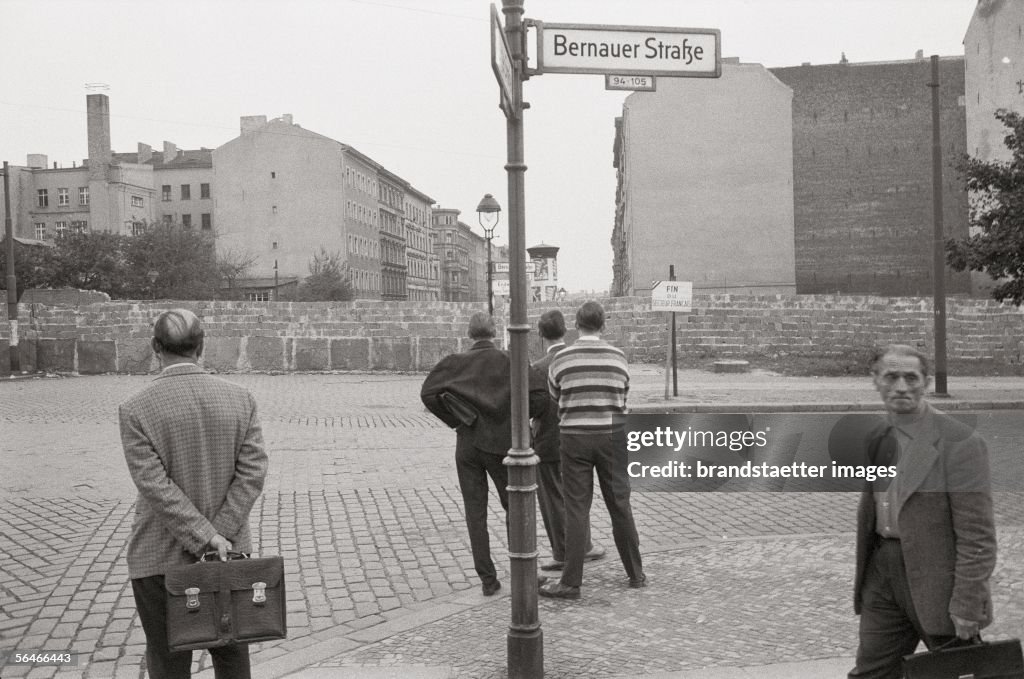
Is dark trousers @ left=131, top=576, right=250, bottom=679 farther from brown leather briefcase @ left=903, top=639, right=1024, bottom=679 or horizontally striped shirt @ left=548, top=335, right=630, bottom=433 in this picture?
horizontally striped shirt @ left=548, top=335, right=630, bottom=433

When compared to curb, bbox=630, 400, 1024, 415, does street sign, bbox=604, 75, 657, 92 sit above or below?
above

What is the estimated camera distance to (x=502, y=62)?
165 inches

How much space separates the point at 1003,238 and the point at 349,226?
67.0 meters

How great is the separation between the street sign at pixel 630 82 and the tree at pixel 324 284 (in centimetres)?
6300

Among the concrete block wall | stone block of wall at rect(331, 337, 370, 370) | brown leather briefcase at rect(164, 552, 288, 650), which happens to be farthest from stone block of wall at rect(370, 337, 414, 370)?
brown leather briefcase at rect(164, 552, 288, 650)

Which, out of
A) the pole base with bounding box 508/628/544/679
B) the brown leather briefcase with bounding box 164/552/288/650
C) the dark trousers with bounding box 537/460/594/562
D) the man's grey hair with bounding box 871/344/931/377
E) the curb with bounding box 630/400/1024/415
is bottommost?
the curb with bounding box 630/400/1024/415

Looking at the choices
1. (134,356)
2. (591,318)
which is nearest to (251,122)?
(134,356)

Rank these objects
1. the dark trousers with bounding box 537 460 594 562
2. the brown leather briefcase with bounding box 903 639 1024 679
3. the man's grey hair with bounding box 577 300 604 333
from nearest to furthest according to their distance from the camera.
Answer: the brown leather briefcase with bounding box 903 639 1024 679 → the man's grey hair with bounding box 577 300 604 333 → the dark trousers with bounding box 537 460 594 562

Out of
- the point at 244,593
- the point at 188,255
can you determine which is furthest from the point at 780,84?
the point at 244,593

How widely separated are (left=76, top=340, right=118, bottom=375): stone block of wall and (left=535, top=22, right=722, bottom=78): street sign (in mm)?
27888

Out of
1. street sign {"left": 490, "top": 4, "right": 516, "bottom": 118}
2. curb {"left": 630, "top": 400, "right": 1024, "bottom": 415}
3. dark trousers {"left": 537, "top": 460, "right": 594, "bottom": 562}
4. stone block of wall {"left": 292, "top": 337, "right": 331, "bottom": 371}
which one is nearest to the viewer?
street sign {"left": 490, "top": 4, "right": 516, "bottom": 118}

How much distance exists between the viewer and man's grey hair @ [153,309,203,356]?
12.1 feet

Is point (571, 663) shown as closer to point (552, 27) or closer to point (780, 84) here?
point (552, 27)

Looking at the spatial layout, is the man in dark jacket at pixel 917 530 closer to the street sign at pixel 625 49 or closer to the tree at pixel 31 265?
the street sign at pixel 625 49
